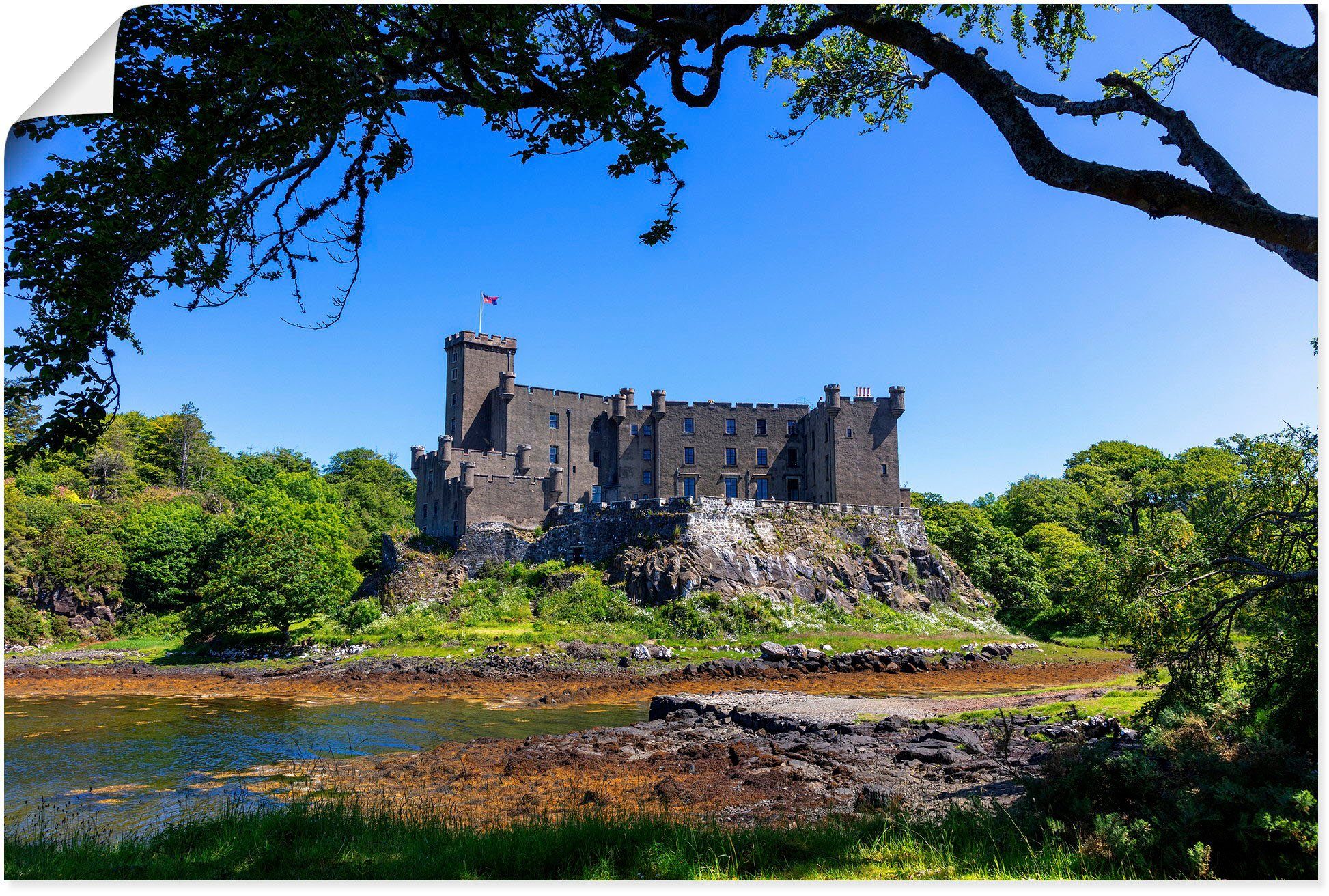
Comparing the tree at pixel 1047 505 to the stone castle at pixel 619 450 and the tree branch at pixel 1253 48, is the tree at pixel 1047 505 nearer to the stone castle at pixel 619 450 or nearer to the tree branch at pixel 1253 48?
the stone castle at pixel 619 450

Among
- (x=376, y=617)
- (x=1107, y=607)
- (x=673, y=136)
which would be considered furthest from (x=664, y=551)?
(x=673, y=136)

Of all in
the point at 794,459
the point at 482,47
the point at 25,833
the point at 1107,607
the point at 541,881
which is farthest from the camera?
the point at 794,459

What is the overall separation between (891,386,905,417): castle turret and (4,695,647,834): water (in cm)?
3240

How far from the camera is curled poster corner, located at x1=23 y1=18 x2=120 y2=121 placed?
523 cm

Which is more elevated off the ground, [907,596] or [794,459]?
[794,459]

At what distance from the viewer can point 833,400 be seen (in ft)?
165

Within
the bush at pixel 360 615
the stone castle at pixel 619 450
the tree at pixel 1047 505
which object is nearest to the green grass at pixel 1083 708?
the stone castle at pixel 619 450

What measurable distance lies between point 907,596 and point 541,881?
4037 centimetres

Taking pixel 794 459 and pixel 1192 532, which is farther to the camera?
pixel 794 459

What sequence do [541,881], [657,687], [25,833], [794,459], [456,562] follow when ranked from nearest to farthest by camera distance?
1. [541,881]
2. [25,833]
3. [657,687]
4. [456,562]
5. [794,459]

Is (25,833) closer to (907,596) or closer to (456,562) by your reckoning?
(456,562)

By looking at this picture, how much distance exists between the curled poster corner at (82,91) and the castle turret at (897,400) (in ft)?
160

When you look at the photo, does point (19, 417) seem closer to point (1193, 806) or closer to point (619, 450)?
point (1193, 806)

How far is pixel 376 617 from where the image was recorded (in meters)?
38.7
